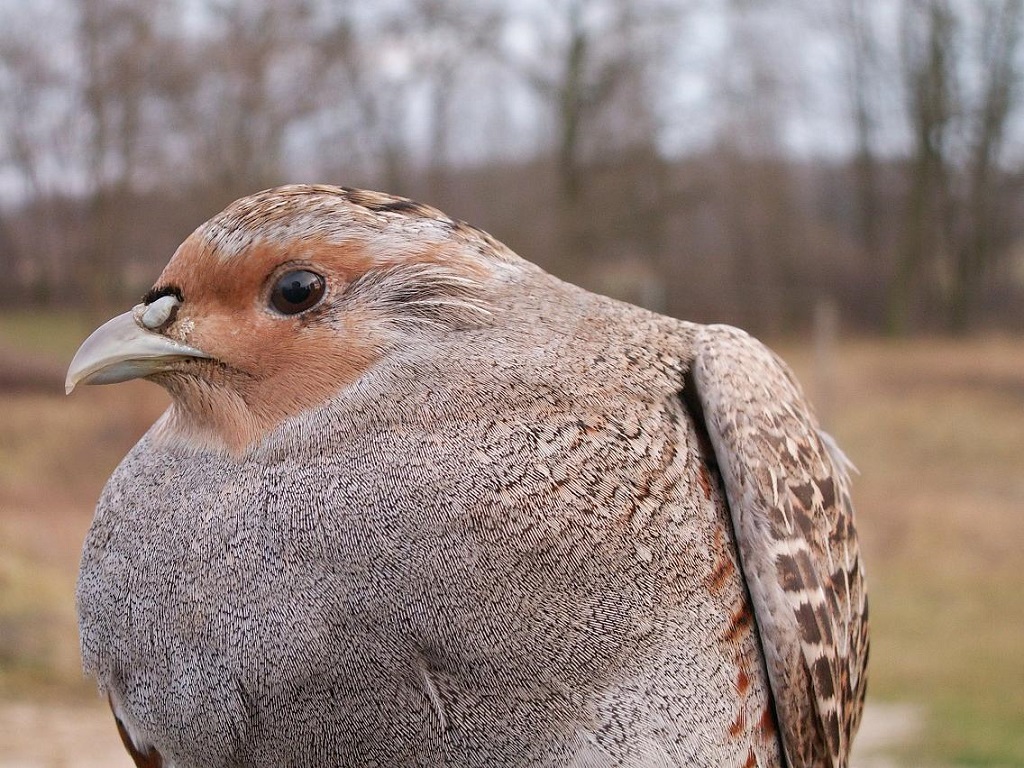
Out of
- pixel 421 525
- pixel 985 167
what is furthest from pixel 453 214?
pixel 985 167

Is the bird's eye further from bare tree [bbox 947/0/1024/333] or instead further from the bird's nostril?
bare tree [bbox 947/0/1024/333]

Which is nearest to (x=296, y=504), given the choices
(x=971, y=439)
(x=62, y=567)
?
(x=62, y=567)

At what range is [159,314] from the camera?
175cm

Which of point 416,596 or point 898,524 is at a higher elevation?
point 416,596

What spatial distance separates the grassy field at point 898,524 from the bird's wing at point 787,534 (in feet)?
16.5

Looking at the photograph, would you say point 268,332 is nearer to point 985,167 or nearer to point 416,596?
point 416,596

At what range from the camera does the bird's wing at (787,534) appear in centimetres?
184

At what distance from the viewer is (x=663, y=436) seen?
1.77 metres

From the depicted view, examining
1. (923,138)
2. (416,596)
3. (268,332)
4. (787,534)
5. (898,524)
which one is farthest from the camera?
(923,138)

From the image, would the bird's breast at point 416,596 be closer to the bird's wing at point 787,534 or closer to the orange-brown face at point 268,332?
the orange-brown face at point 268,332

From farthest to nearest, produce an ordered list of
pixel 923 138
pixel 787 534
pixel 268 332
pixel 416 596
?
pixel 923 138, pixel 787 534, pixel 268 332, pixel 416 596

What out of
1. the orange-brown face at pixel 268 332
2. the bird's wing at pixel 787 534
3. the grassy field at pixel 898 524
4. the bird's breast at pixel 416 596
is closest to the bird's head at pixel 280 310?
the orange-brown face at pixel 268 332

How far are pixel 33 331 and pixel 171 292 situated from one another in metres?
14.4

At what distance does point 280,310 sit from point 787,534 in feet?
3.34
